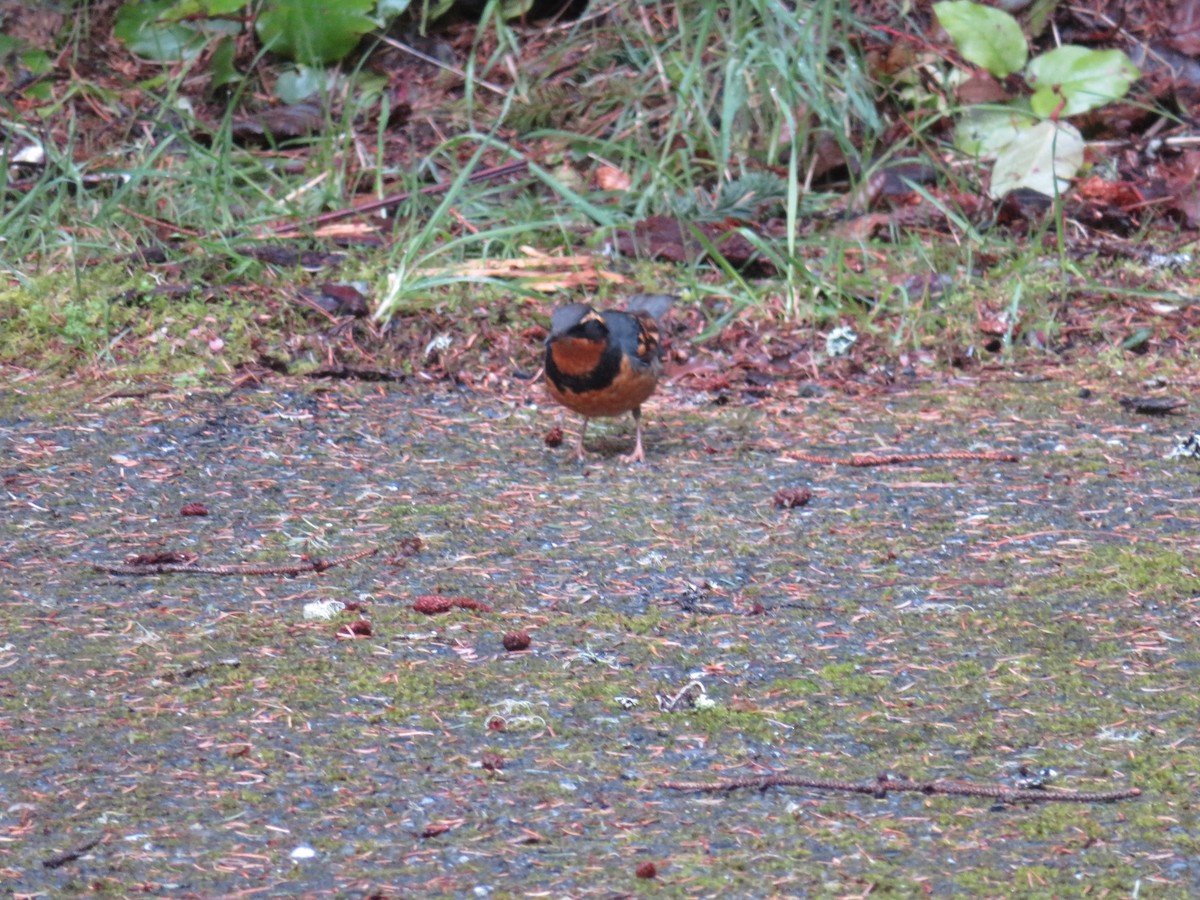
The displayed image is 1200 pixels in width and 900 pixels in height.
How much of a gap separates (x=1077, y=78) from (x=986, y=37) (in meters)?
0.59

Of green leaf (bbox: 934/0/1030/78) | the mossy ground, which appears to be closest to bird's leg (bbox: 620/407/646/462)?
the mossy ground

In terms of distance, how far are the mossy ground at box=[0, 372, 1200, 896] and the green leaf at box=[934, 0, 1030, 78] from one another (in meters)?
3.46

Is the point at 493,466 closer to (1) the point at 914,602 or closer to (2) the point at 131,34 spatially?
(1) the point at 914,602

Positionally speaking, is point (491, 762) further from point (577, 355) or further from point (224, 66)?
point (224, 66)

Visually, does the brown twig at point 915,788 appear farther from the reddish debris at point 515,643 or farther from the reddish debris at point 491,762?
the reddish debris at point 515,643

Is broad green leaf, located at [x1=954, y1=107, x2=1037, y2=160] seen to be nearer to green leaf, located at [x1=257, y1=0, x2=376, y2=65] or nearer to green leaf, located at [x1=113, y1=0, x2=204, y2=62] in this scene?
green leaf, located at [x1=257, y1=0, x2=376, y2=65]

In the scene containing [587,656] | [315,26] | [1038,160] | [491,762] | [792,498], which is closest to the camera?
[491,762]

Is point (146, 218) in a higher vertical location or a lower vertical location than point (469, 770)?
higher

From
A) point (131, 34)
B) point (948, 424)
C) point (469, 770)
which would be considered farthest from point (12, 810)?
point (131, 34)

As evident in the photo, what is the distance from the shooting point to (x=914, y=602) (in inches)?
156

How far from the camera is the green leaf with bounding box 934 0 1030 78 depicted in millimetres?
8484

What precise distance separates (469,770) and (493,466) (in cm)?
234

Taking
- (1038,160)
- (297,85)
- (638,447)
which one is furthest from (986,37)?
(638,447)

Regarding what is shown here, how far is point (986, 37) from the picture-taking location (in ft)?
27.9
